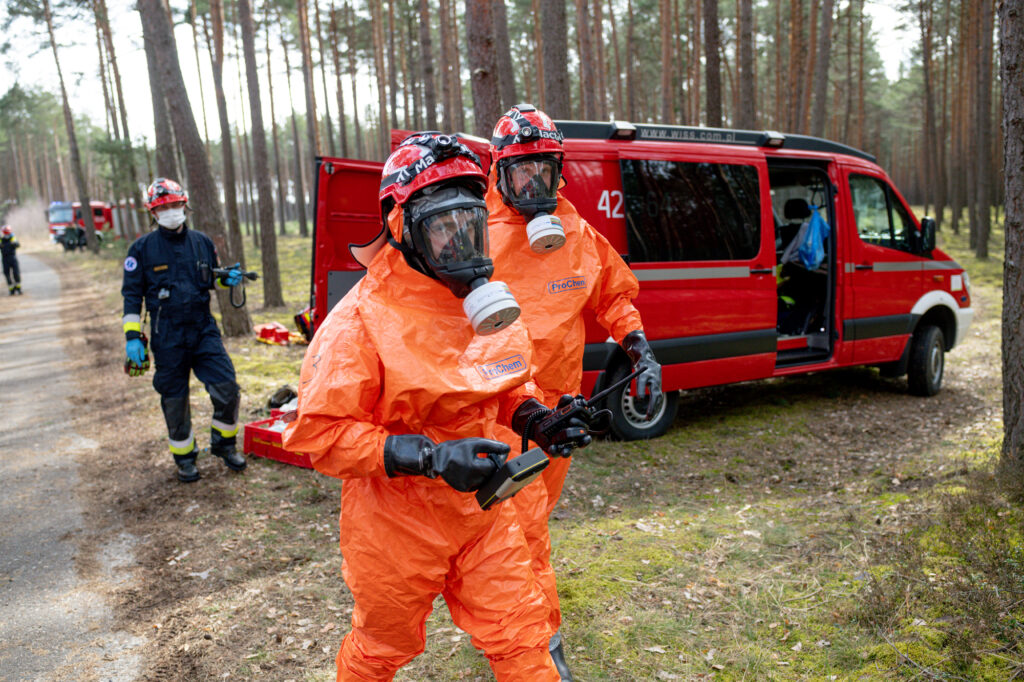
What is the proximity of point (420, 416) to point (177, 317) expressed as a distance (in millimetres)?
4112

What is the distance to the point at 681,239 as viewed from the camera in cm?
616

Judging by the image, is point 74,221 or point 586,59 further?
point 74,221

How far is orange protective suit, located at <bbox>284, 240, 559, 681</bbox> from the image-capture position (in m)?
2.06

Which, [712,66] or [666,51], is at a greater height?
[666,51]

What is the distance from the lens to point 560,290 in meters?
3.35

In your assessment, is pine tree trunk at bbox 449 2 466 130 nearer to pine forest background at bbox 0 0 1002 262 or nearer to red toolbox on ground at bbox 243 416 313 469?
pine forest background at bbox 0 0 1002 262

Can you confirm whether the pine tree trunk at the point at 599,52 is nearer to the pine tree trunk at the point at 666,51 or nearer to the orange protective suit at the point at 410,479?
the pine tree trunk at the point at 666,51

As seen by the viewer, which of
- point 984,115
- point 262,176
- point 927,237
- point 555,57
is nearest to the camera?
point 927,237

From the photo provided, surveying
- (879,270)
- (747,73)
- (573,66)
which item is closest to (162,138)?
(747,73)

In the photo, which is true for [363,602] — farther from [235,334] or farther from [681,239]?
[235,334]

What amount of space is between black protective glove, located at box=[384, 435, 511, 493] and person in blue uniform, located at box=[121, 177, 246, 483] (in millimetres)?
4232

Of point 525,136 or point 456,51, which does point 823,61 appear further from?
point 525,136

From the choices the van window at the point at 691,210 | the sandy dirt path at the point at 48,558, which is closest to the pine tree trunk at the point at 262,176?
the sandy dirt path at the point at 48,558

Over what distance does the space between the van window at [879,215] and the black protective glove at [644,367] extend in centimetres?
518
